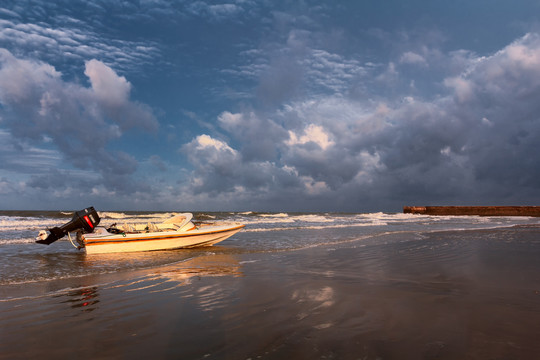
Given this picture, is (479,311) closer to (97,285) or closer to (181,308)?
(181,308)

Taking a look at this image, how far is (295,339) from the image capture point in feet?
14.0

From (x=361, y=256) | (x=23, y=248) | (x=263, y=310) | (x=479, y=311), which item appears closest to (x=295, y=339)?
(x=263, y=310)

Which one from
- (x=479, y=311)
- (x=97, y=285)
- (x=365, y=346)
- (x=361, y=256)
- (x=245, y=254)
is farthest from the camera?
(x=245, y=254)

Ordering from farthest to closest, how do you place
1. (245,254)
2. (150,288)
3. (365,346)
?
1. (245,254)
2. (150,288)
3. (365,346)

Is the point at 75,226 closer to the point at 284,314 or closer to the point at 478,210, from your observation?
the point at 284,314

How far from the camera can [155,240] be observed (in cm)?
1538

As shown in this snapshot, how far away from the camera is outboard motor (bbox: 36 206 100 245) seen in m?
14.1

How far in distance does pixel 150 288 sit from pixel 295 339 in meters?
4.57

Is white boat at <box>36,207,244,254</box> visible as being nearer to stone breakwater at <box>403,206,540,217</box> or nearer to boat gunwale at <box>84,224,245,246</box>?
boat gunwale at <box>84,224,245,246</box>

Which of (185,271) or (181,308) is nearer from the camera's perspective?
(181,308)

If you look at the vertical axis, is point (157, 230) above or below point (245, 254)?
above

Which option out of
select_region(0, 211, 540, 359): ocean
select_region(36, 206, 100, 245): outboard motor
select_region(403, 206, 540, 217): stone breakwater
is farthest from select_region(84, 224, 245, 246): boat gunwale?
select_region(403, 206, 540, 217): stone breakwater

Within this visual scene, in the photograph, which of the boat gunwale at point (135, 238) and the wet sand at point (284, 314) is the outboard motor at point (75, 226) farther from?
the wet sand at point (284, 314)

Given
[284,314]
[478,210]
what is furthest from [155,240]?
[478,210]
